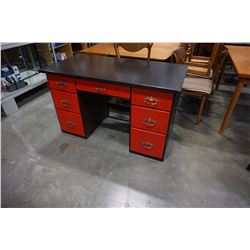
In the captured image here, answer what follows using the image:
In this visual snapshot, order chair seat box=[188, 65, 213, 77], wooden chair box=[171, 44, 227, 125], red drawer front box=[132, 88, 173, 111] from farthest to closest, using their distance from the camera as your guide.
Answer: chair seat box=[188, 65, 213, 77], wooden chair box=[171, 44, 227, 125], red drawer front box=[132, 88, 173, 111]

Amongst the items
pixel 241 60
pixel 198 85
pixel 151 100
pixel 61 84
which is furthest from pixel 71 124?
pixel 241 60

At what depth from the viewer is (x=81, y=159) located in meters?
1.65

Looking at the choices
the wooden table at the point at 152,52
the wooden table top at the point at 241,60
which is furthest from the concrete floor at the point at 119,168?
the wooden table at the point at 152,52

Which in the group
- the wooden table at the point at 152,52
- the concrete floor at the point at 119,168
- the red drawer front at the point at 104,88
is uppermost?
the wooden table at the point at 152,52

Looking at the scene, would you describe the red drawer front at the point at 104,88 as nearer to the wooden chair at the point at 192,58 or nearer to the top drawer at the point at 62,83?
the top drawer at the point at 62,83

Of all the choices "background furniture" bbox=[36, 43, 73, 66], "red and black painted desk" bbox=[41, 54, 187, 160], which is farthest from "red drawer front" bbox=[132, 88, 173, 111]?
"background furniture" bbox=[36, 43, 73, 66]

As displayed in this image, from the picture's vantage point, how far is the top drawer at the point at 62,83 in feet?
4.76

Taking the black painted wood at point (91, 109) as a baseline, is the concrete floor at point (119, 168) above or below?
below

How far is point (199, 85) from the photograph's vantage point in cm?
193

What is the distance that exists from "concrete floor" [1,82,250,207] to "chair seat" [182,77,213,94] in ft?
1.44

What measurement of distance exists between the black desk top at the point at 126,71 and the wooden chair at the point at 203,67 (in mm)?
770

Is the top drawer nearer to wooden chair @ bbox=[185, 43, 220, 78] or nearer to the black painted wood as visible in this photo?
the black painted wood

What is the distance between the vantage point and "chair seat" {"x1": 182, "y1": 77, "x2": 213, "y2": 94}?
73.9 inches
